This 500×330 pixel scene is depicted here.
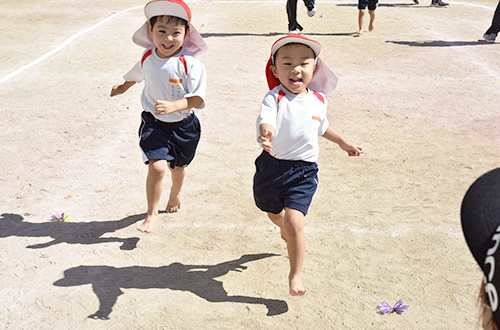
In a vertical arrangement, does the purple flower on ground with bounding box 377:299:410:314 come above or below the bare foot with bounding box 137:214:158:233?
below

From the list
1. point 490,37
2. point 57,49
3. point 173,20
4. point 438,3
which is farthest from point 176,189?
point 438,3

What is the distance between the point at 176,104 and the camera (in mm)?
5109

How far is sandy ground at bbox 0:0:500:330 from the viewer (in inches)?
185

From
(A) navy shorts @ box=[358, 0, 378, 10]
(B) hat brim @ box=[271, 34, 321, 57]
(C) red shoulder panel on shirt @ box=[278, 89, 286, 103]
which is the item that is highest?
(B) hat brim @ box=[271, 34, 321, 57]

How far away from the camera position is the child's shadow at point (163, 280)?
188 inches

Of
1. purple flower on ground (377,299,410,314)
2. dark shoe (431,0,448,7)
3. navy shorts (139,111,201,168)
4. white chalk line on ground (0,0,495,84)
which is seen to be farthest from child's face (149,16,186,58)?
dark shoe (431,0,448,7)

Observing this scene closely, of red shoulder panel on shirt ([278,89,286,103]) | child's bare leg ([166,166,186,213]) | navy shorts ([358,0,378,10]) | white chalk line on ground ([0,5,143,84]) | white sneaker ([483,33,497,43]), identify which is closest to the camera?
red shoulder panel on shirt ([278,89,286,103])

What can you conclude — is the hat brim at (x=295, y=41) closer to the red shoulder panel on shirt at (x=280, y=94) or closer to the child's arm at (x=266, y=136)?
the red shoulder panel on shirt at (x=280, y=94)

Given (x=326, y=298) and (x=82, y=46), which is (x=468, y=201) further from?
(x=82, y=46)

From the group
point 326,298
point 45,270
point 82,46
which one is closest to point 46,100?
point 82,46

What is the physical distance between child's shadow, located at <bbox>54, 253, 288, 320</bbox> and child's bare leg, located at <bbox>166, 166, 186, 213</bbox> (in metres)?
0.90

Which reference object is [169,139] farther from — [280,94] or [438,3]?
[438,3]

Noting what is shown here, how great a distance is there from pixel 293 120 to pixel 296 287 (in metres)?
1.18

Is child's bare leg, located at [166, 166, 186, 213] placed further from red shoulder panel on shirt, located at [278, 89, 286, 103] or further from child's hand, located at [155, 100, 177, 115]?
red shoulder panel on shirt, located at [278, 89, 286, 103]
